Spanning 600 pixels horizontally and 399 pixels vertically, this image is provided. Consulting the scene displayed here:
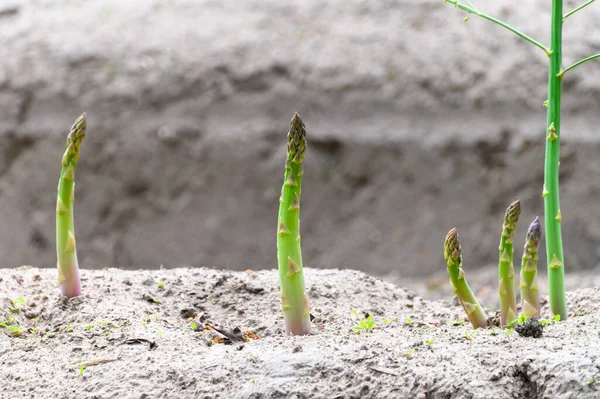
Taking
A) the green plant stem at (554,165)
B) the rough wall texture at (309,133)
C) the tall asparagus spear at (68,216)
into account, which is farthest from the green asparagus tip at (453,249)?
the rough wall texture at (309,133)

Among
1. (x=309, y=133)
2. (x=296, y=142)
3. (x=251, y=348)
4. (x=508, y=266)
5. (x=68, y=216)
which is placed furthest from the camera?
(x=309, y=133)

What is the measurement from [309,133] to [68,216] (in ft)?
11.9

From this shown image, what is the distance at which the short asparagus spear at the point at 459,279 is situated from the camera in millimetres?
2205

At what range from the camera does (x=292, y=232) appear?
2.17m

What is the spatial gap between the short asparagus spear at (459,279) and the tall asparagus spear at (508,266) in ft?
0.24

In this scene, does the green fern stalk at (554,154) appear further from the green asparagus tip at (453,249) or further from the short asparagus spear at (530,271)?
the green asparagus tip at (453,249)

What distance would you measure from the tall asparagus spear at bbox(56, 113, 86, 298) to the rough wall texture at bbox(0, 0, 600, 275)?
3377mm

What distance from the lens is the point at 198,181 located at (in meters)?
5.95

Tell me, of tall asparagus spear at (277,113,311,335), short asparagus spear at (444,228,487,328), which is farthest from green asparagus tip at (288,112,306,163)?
short asparagus spear at (444,228,487,328)

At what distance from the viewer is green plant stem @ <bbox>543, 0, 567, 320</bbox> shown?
7.47 feet

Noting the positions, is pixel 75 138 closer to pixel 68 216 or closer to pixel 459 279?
pixel 68 216

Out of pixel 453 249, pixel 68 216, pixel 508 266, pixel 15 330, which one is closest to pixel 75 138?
pixel 68 216

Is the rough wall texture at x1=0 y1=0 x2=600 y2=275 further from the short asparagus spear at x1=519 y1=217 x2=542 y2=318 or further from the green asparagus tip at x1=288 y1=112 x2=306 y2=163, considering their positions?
the green asparagus tip at x1=288 y1=112 x2=306 y2=163

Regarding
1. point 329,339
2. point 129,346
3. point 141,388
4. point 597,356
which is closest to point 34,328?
point 129,346
